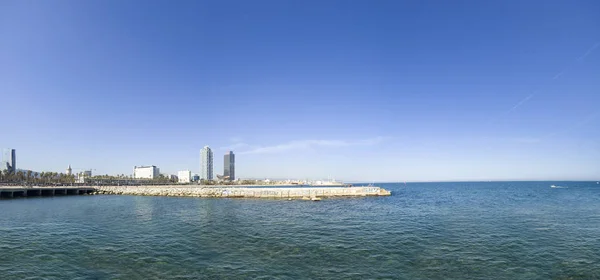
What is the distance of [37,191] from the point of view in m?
92.0

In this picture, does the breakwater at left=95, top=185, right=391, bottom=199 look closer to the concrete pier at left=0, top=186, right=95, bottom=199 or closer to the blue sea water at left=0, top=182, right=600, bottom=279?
the concrete pier at left=0, top=186, right=95, bottom=199

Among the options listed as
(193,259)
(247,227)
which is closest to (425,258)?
(193,259)

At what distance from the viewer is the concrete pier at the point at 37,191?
279 feet

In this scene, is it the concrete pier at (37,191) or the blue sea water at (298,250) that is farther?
the concrete pier at (37,191)

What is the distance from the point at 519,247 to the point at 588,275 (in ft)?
21.2

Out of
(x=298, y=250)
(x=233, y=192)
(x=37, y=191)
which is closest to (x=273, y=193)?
(x=233, y=192)

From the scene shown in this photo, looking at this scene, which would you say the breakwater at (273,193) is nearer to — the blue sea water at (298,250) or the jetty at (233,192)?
the jetty at (233,192)

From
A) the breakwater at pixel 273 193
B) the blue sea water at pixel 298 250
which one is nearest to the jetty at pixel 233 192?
the breakwater at pixel 273 193

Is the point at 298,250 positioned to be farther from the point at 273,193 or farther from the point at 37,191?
the point at 37,191

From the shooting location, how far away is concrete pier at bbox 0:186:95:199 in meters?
85.0

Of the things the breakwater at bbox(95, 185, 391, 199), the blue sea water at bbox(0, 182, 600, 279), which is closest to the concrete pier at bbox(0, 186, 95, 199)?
the breakwater at bbox(95, 185, 391, 199)

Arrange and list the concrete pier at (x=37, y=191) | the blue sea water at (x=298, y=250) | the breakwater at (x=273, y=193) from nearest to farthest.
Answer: the blue sea water at (x=298, y=250) → the breakwater at (x=273, y=193) → the concrete pier at (x=37, y=191)

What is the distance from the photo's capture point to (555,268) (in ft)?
60.9

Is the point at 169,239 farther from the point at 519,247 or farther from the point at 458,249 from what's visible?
the point at 519,247
